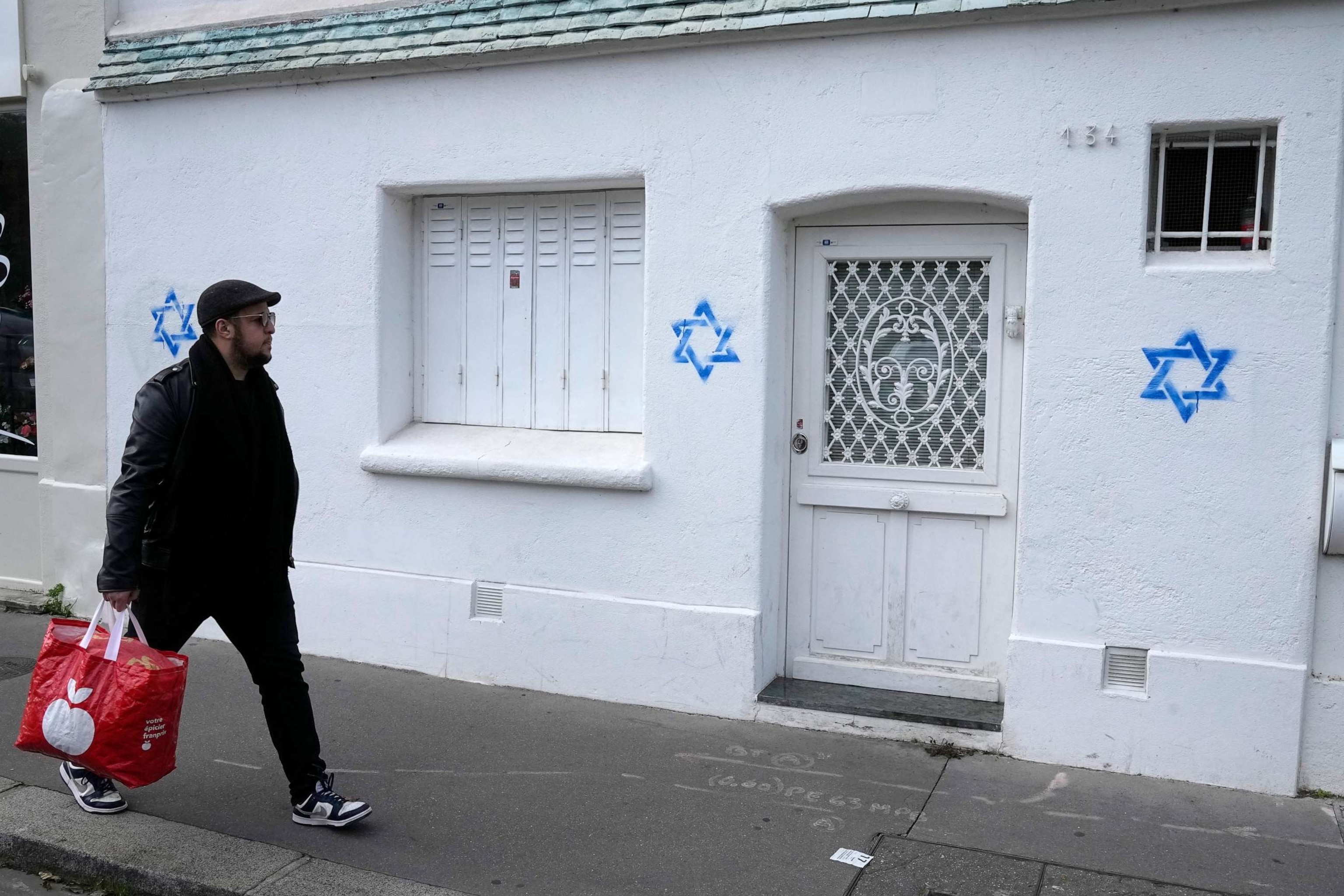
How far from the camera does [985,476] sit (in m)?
5.65

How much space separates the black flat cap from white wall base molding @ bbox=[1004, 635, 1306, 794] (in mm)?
3495

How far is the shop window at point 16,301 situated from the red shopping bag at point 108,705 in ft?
13.7

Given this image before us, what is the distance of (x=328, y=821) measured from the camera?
4570 mm

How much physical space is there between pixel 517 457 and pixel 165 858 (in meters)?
2.63

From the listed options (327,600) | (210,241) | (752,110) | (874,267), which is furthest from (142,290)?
(874,267)

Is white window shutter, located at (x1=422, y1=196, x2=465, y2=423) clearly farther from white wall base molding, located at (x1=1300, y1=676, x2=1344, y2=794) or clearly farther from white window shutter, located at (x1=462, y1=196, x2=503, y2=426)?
white wall base molding, located at (x1=1300, y1=676, x2=1344, y2=794)

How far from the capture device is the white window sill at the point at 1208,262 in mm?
4891

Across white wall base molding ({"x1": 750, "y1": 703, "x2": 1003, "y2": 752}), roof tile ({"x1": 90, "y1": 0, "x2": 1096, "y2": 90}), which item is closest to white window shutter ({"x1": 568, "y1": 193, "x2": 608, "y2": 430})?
roof tile ({"x1": 90, "y1": 0, "x2": 1096, "y2": 90})

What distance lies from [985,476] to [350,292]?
3558mm

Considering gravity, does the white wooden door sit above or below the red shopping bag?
above

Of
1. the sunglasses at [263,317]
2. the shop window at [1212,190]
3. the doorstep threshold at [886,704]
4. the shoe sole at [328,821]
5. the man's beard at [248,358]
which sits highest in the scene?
the shop window at [1212,190]

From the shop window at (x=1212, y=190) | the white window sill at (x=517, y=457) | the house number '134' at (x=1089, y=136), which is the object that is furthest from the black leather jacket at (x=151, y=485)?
the shop window at (x=1212, y=190)

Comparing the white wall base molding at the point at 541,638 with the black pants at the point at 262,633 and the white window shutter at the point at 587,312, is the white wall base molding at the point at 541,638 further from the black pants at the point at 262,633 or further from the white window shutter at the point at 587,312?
the black pants at the point at 262,633

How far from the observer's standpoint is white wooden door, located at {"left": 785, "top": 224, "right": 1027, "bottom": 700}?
562 centimetres
